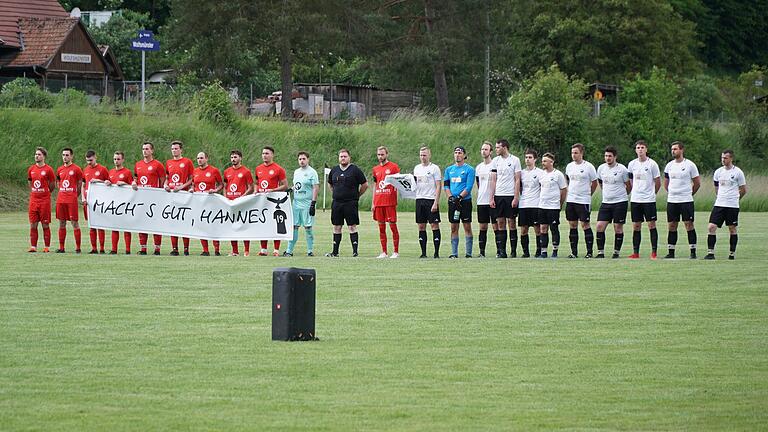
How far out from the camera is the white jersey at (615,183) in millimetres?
22781

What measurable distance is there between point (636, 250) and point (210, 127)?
29.6 meters

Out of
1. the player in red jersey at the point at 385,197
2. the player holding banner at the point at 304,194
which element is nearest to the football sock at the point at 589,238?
the player in red jersey at the point at 385,197

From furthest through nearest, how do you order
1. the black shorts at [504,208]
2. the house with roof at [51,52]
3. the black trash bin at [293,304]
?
the house with roof at [51,52] → the black shorts at [504,208] → the black trash bin at [293,304]

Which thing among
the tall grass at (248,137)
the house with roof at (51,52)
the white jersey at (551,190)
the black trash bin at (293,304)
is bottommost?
the black trash bin at (293,304)

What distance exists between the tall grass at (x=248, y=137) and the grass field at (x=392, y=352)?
25.5m

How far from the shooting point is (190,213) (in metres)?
23.4

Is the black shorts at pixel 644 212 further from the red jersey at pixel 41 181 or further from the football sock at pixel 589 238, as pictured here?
the red jersey at pixel 41 181

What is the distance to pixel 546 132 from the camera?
55406 mm

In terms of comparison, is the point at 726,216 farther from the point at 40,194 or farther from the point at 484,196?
the point at 40,194

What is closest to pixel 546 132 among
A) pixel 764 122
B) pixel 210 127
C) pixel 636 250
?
pixel 210 127

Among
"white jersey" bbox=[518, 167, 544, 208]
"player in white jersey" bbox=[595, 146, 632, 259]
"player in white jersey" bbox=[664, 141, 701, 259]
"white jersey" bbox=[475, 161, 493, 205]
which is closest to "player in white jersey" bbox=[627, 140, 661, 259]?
"player in white jersey" bbox=[595, 146, 632, 259]

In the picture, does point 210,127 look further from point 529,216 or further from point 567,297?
point 567,297

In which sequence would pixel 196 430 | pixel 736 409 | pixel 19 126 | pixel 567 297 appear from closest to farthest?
pixel 196 430 → pixel 736 409 → pixel 567 297 → pixel 19 126

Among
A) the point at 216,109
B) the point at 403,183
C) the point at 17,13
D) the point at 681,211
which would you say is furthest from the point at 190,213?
the point at 17,13
